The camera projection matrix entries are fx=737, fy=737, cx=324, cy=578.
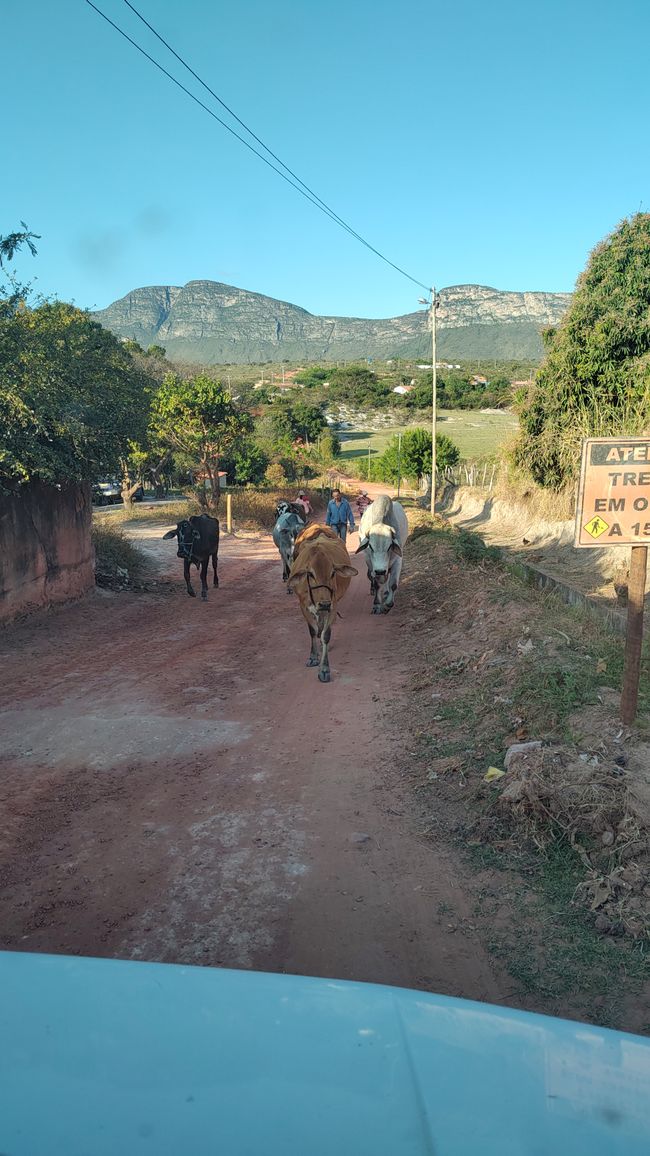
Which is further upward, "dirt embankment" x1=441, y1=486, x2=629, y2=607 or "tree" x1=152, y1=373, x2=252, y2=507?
"tree" x1=152, y1=373, x2=252, y2=507

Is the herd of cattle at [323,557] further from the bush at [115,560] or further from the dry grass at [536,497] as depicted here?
the dry grass at [536,497]

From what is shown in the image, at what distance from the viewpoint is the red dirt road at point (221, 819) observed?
13.2 feet

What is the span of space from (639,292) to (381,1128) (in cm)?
2215

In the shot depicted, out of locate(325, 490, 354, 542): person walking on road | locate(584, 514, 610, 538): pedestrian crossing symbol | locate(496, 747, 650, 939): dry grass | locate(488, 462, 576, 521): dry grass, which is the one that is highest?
locate(584, 514, 610, 538): pedestrian crossing symbol

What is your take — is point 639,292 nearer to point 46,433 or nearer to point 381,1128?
point 46,433

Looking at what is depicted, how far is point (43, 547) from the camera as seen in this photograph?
11.5 meters

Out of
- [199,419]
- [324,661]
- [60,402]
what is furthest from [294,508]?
[199,419]

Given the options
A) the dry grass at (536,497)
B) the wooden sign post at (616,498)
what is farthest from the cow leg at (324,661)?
the dry grass at (536,497)

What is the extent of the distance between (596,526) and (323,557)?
12.7ft

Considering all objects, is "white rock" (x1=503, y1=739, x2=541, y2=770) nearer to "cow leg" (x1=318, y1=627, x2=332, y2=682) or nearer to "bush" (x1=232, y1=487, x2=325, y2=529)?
"cow leg" (x1=318, y1=627, x2=332, y2=682)

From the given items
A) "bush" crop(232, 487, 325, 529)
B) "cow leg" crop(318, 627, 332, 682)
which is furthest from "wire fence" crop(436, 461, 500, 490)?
"cow leg" crop(318, 627, 332, 682)

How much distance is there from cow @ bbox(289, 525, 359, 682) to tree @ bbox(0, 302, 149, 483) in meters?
3.94

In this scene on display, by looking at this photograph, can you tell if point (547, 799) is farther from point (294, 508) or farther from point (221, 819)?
point (294, 508)

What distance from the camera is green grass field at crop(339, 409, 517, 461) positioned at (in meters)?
56.0
